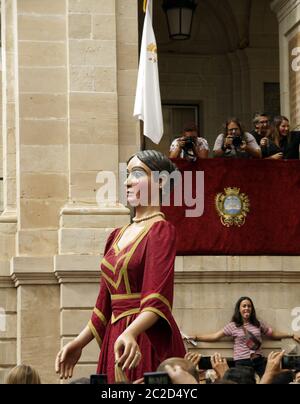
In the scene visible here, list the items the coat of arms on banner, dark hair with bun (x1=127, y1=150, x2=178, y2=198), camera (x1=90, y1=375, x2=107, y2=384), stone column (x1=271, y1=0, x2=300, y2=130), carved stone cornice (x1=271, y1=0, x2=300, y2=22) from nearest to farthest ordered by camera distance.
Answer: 1. camera (x1=90, y1=375, x2=107, y2=384)
2. dark hair with bun (x1=127, y1=150, x2=178, y2=198)
3. the coat of arms on banner
4. stone column (x1=271, y1=0, x2=300, y2=130)
5. carved stone cornice (x1=271, y1=0, x2=300, y2=22)

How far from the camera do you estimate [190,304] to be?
764 inches

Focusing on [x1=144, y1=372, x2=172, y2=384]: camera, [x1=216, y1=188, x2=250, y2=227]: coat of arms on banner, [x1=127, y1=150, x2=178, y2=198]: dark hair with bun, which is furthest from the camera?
[x1=216, y1=188, x2=250, y2=227]: coat of arms on banner

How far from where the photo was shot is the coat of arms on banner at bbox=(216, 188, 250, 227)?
64.3ft

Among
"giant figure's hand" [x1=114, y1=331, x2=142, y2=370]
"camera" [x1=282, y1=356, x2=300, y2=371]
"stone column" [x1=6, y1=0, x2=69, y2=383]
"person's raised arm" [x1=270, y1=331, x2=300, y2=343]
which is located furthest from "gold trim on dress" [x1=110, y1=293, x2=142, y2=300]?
"person's raised arm" [x1=270, y1=331, x2=300, y2=343]

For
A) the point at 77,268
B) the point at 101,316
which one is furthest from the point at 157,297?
the point at 77,268

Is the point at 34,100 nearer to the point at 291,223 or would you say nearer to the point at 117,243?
the point at 291,223

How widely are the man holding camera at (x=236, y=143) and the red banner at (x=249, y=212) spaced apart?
0.37 ft

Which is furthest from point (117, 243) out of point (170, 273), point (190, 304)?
point (190, 304)

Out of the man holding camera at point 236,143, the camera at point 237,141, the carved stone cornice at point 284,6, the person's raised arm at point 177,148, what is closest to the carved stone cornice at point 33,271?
the person's raised arm at point 177,148

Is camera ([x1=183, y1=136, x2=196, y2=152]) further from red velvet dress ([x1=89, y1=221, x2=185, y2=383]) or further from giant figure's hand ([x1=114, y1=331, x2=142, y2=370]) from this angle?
giant figure's hand ([x1=114, y1=331, x2=142, y2=370])

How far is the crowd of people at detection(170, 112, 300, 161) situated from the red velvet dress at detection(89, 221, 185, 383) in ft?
26.9

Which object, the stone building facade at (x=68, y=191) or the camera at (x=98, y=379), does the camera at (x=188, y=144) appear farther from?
the camera at (x=98, y=379)

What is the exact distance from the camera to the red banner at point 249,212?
64.0ft

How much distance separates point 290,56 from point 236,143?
257cm
